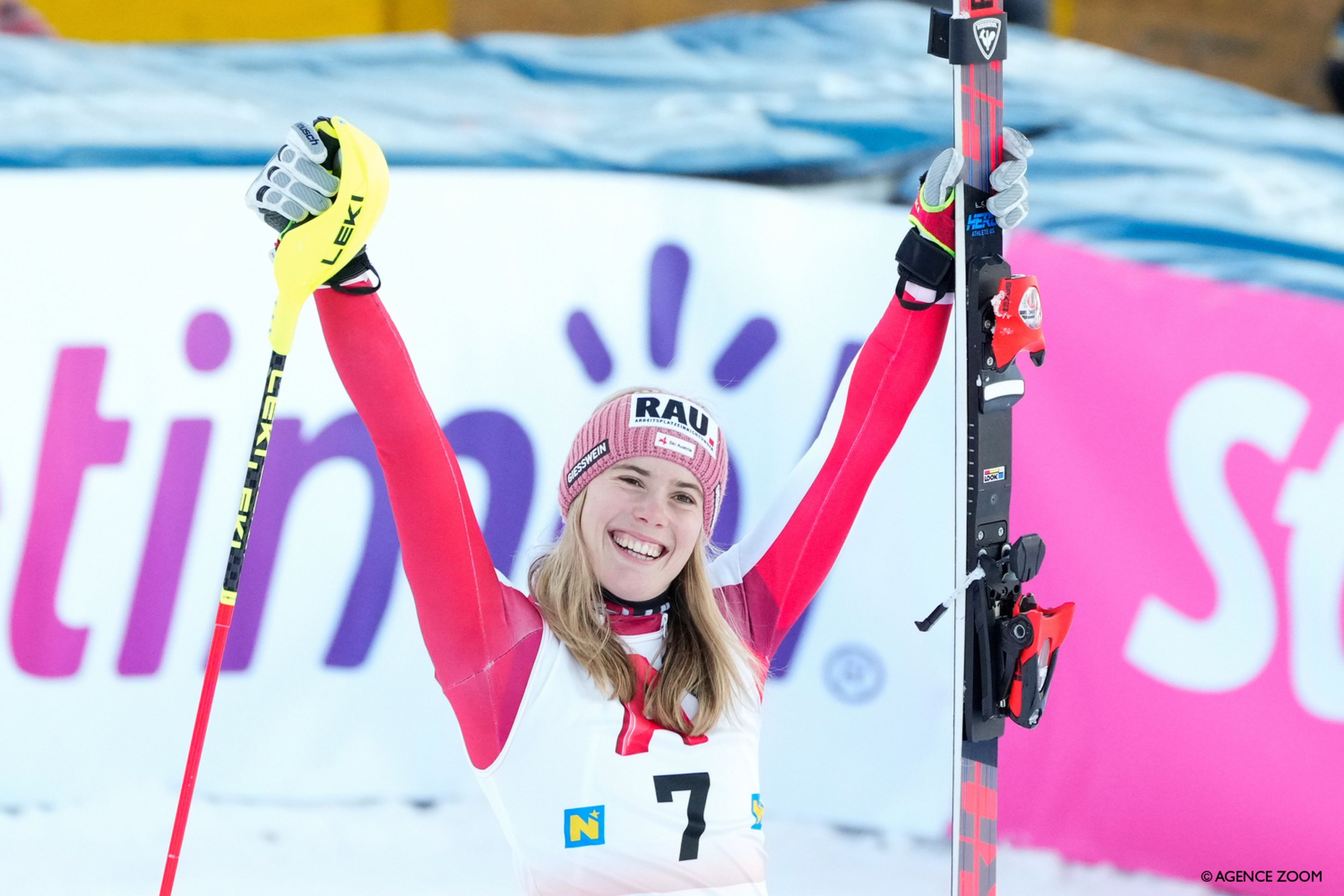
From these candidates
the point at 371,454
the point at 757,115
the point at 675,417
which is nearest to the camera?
the point at 675,417

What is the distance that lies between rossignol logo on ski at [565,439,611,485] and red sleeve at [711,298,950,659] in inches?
11.4

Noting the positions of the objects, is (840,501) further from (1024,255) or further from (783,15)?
(783,15)

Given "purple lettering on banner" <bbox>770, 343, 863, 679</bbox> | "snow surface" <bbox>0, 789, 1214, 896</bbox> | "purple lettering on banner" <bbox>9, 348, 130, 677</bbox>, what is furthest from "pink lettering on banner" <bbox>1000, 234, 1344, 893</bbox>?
"purple lettering on banner" <bbox>9, 348, 130, 677</bbox>

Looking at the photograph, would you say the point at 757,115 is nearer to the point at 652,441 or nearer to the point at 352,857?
the point at 652,441

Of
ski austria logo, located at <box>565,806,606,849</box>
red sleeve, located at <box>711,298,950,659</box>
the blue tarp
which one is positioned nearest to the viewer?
ski austria logo, located at <box>565,806,606,849</box>

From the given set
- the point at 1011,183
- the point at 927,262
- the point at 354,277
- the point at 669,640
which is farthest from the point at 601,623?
the point at 1011,183

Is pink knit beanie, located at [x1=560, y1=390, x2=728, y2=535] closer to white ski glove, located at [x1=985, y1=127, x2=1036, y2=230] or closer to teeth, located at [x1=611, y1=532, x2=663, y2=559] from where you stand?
teeth, located at [x1=611, y1=532, x2=663, y2=559]

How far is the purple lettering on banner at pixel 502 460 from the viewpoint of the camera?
9.84ft

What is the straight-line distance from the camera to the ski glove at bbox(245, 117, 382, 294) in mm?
1539

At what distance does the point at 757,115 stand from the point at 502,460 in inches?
44.5

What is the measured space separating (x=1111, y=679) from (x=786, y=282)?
1.16 m

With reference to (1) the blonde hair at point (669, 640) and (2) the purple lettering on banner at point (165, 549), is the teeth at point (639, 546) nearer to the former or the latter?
(1) the blonde hair at point (669, 640)

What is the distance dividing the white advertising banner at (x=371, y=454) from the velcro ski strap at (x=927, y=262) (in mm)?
1185

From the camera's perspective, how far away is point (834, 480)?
75.3 inches
